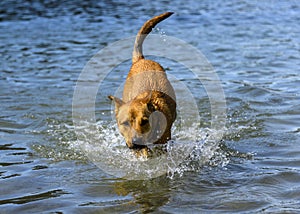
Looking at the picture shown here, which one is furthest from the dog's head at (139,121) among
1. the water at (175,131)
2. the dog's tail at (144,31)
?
the dog's tail at (144,31)

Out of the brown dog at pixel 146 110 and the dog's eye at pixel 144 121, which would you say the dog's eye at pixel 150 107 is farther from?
the dog's eye at pixel 144 121

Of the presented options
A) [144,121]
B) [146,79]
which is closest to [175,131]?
[146,79]

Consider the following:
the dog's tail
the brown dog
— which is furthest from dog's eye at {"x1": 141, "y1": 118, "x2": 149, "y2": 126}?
the dog's tail

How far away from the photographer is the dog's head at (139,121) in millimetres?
5406

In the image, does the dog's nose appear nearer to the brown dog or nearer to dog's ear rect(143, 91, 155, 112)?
the brown dog

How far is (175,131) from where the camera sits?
25.5 feet

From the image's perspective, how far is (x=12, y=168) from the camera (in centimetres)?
628

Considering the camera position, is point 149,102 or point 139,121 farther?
point 149,102

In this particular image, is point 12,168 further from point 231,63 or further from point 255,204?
point 231,63

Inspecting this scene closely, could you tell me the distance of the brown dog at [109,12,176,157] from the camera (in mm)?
5426

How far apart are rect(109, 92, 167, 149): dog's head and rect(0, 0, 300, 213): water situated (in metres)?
0.55

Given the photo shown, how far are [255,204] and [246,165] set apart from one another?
1193 millimetres

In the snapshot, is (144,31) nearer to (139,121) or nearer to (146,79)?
(146,79)

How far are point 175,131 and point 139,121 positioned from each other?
2446 mm
